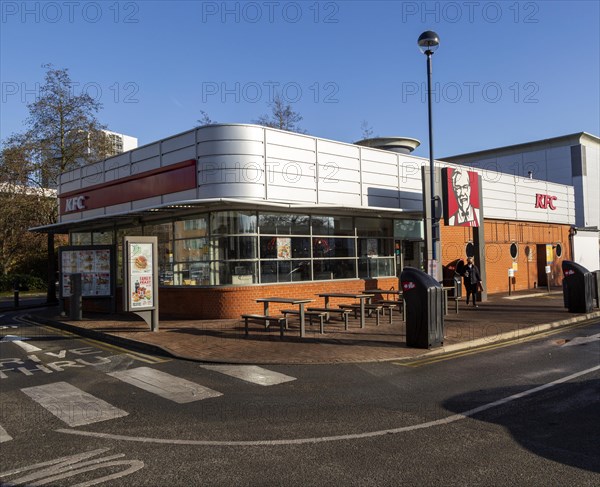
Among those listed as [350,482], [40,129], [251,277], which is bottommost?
[350,482]

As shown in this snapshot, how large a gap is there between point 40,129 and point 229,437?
2883 cm

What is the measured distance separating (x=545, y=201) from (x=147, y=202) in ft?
67.6

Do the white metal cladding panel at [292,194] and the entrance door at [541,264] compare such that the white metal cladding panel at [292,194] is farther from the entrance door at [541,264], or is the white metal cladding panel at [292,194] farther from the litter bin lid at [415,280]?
the entrance door at [541,264]

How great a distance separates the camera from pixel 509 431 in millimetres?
5527

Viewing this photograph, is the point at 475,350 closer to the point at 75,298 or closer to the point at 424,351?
the point at 424,351

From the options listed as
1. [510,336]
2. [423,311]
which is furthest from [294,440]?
[510,336]

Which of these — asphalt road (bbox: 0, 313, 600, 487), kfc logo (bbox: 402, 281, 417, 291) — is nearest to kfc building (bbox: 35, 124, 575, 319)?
kfc logo (bbox: 402, 281, 417, 291)

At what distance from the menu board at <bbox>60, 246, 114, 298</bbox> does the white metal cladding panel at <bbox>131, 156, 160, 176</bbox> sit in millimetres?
2734

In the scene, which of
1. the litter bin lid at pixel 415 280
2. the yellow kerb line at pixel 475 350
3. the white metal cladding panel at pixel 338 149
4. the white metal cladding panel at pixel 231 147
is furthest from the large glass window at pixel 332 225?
the yellow kerb line at pixel 475 350

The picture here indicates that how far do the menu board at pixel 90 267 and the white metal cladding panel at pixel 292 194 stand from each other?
621cm

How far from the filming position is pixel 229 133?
1479 centimetres

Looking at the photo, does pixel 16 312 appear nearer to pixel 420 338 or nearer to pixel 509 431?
pixel 420 338

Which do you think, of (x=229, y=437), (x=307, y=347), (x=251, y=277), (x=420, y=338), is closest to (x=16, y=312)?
(x=251, y=277)

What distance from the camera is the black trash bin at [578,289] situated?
1527 cm
